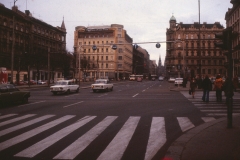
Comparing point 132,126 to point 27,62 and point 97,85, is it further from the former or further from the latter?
point 27,62

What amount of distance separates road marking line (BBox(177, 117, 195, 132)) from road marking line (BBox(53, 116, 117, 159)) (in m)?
2.80

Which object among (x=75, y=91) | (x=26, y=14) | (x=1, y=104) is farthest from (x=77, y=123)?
(x=26, y=14)

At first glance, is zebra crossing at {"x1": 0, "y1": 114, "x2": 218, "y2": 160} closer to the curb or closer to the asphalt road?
the asphalt road

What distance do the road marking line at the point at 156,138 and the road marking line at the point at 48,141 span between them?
269 centimetres

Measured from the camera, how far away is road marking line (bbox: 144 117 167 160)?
6.48 m

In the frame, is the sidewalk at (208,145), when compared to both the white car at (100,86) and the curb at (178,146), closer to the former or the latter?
the curb at (178,146)

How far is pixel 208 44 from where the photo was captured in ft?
339

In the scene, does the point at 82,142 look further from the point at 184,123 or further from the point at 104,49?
the point at 104,49

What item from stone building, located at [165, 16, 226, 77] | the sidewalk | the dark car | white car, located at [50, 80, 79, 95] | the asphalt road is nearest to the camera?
the sidewalk

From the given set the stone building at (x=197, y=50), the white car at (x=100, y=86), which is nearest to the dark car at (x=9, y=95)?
the white car at (x=100, y=86)

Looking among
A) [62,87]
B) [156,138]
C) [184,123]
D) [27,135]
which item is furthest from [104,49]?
[156,138]

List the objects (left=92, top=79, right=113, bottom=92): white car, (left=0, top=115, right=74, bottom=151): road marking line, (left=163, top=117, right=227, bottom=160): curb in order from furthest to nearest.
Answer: (left=92, top=79, right=113, bottom=92): white car → (left=0, top=115, right=74, bottom=151): road marking line → (left=163, top=117, right=227, bottom=160): curb

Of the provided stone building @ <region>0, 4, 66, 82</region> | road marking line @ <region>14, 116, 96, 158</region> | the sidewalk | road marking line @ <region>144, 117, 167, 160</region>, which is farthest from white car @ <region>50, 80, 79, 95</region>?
the sidewalk

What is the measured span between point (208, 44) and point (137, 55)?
56900 millimetres
